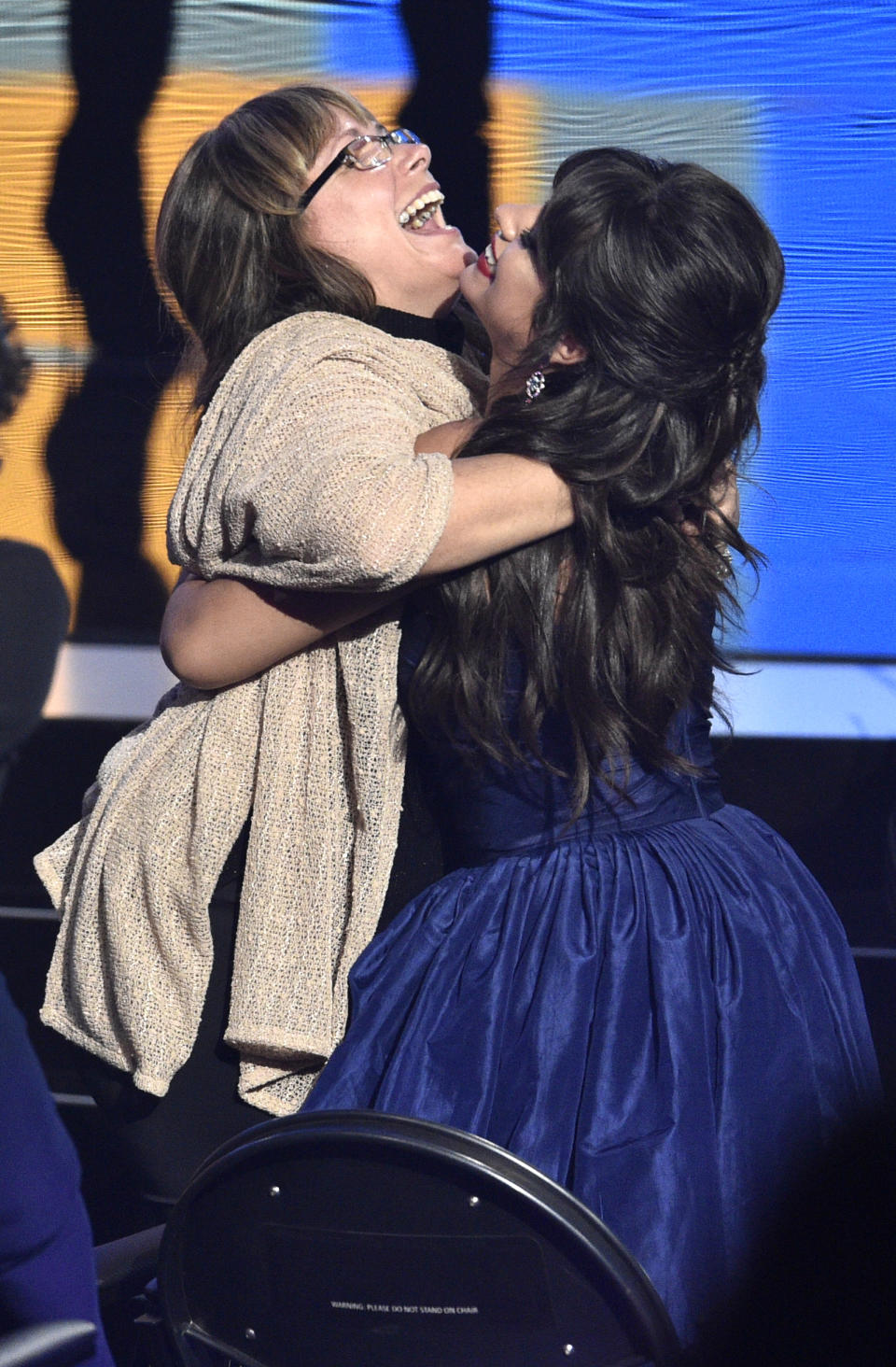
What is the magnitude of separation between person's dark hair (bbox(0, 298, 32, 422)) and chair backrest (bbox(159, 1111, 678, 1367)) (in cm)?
72

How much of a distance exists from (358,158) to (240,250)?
20 centimetres

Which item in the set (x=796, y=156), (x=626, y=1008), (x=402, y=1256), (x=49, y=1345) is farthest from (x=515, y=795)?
(x=796, y=156)

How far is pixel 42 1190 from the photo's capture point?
3.73ft

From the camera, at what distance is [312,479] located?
1078 mm

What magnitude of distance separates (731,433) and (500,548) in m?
0.25

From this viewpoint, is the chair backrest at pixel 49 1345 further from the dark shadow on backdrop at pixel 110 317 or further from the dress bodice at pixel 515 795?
the dark shadow on backdrop at pixel 110 317

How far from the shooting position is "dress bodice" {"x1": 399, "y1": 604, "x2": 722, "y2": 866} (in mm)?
1228

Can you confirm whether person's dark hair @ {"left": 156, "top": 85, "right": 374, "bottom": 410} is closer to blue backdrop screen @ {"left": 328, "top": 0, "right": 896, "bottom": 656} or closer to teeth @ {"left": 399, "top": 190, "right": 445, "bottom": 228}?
teeth @ {"left": 399, "top": 190, "right": 445, "bottom": 228}

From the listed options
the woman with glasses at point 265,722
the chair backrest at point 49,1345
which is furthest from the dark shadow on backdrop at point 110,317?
the chair backrest at point 49,1345

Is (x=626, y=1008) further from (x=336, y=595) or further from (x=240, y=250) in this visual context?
(x=240, y=250)

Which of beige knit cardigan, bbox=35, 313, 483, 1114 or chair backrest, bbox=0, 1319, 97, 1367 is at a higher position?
beige knit cardigan, bbox=35, 313, 483, 1114

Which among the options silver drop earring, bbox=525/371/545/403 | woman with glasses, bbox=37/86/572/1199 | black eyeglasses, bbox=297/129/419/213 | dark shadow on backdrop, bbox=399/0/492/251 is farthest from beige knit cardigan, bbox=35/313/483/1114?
dark shadow on backdrop, bbox=399/0/492/251

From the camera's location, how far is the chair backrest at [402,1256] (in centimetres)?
80

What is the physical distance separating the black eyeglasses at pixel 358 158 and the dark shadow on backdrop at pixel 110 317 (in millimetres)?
849
